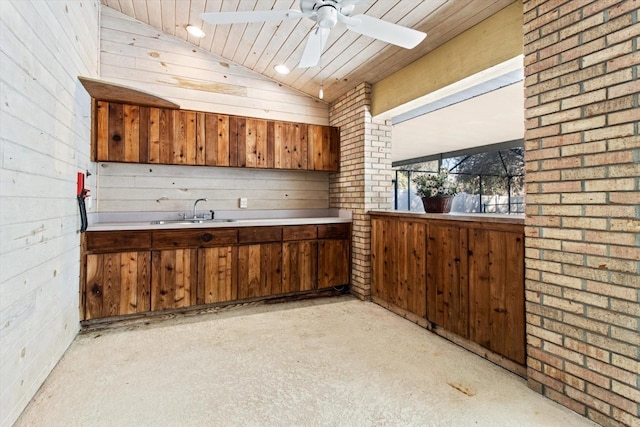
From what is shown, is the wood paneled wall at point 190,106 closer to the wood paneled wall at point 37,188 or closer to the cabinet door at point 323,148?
the cabinet door at point 323,148

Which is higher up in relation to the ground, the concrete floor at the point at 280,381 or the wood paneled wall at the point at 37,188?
the wood paneled wall at the point at 37,188

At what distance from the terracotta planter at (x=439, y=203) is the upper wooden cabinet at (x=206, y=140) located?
4.92 ft

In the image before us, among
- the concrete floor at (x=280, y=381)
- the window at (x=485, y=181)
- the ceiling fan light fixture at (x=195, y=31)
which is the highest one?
the ceiling fan light fixture at (x=195, y=31)

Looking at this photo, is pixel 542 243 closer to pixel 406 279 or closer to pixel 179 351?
pixel 406 279

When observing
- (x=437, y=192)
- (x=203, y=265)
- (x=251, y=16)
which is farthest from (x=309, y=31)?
(x=203, y=265)

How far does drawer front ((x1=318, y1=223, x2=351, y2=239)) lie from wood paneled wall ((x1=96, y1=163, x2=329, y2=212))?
628 millimetres

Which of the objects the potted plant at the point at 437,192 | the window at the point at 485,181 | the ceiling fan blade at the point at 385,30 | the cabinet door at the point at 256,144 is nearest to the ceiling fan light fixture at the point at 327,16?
the ceiling fan blade at the point at 385,30

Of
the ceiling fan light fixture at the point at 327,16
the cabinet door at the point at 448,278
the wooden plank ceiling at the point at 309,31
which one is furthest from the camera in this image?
the cabinet door at the point at 448,278

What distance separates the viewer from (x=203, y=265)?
3.37m

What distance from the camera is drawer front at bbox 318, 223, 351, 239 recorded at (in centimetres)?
395

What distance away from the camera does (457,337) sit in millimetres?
2695

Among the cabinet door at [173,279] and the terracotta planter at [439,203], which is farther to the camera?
the cabinet door at [173,279]

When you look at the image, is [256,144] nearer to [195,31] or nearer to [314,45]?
[195,31]

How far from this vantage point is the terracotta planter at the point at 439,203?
3.06 meters
